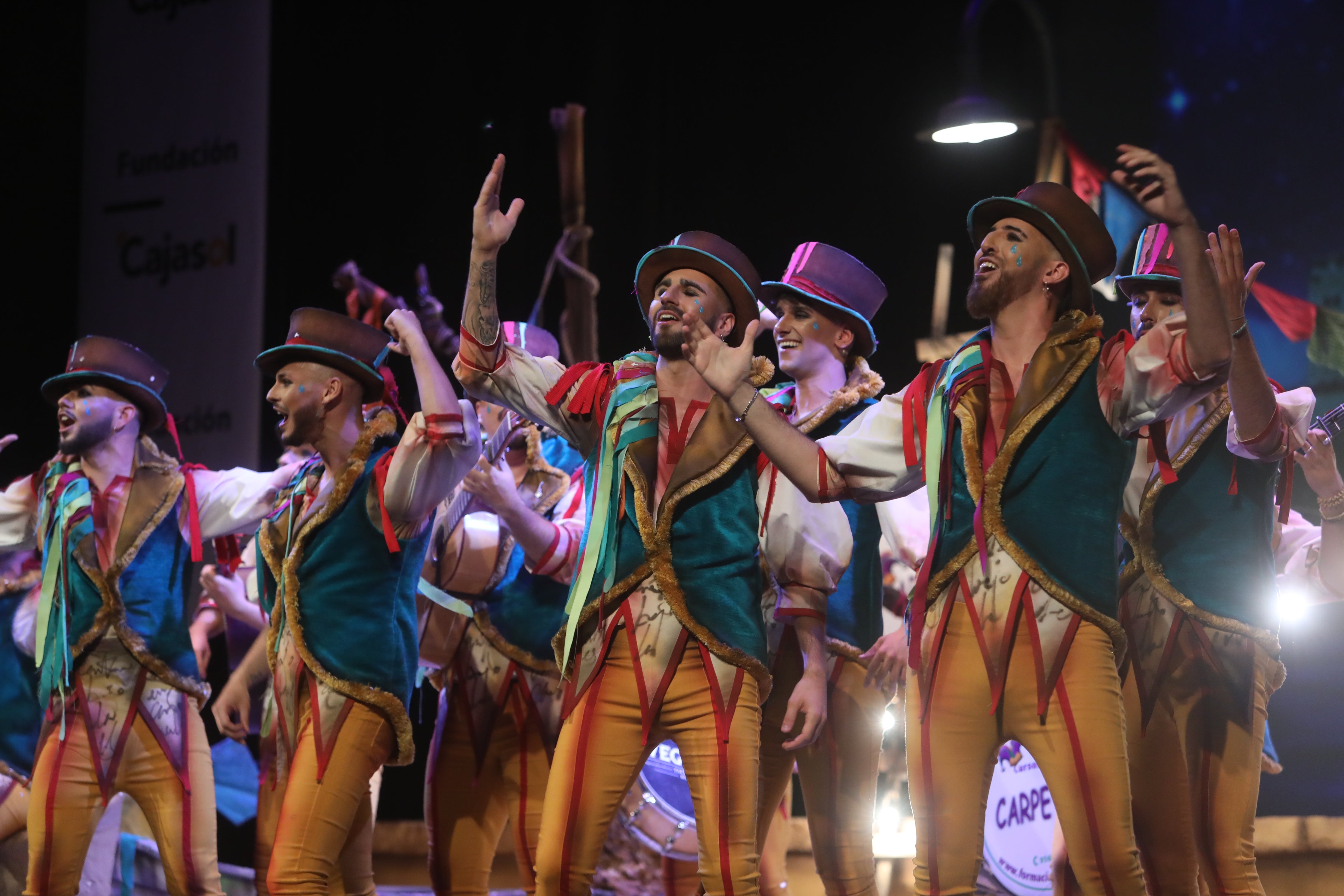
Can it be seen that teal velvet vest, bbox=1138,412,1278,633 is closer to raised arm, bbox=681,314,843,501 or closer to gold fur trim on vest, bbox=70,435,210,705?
raised arm, bbox=681,314,843,501

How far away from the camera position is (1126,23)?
226 inches

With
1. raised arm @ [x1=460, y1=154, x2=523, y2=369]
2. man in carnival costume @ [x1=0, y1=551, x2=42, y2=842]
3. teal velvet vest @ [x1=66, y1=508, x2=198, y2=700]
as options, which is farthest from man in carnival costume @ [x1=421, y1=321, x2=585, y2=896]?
man in carnival costume @ [x1=0, y1=551, x2=42, y2=842]

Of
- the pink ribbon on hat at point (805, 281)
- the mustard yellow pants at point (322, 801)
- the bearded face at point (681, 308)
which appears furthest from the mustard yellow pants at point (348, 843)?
the pink ribbon on hat at point (805, 281)

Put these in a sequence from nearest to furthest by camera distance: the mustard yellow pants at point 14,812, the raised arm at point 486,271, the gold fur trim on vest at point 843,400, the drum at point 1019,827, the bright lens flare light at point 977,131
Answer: the raised arm at point 486,271
the gold fur trim on vest at point 843,400
the drum at point 1019,827
the mustard yellow pants at point 14,812
the bright lens flare light at point 977,131

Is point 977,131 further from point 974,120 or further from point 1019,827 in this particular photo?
point 1019,827

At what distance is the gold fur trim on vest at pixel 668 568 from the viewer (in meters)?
3.19

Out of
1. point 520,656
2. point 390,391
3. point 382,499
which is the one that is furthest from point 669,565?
point 390,391

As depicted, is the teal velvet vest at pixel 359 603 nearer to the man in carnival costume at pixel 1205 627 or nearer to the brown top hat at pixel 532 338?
the brown top hat at pixel 532 338

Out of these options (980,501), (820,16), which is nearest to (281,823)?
(980,501)

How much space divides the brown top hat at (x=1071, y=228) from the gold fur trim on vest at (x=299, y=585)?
5.99 ft

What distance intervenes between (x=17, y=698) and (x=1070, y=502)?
431 cm

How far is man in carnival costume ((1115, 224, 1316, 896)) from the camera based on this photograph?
3.43 m

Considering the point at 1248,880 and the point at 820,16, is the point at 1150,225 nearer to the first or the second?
the point at 1248,880

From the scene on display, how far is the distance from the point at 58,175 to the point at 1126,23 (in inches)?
215
